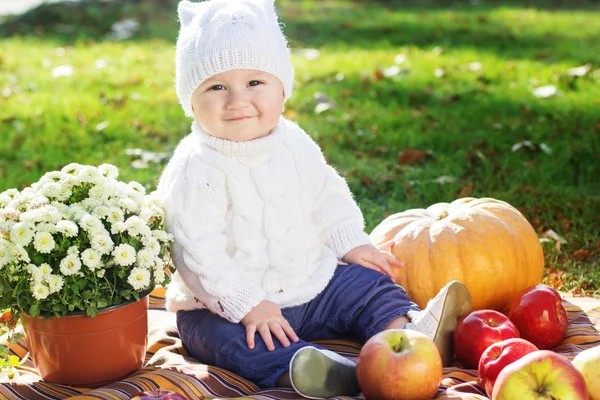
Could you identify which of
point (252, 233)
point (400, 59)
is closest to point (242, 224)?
point (252, 233)

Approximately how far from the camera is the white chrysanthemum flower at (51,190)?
8.77 ft

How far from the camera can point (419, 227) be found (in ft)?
10.8

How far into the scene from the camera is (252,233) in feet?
9.49

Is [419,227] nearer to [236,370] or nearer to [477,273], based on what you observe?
[477,273]

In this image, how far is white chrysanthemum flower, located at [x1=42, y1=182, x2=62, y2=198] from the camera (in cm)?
267

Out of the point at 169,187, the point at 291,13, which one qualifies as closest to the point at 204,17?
the point at 169,187

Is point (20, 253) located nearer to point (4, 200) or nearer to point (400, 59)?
point (4, 200)

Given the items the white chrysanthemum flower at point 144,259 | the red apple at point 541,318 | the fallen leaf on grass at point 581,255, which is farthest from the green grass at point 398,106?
the white chrysanthemum flower at point 144,259

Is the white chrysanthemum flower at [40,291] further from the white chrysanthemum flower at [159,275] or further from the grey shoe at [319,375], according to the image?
the grey shoe at [319,375]

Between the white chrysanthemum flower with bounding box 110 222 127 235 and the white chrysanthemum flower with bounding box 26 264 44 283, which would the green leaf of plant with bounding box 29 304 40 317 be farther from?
the white chrysanthemum flower with bounding box 110 222 127 235

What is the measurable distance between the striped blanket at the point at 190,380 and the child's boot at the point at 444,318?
0.09 metres

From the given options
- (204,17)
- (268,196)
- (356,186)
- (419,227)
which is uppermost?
(204,17)

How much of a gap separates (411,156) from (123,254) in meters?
2.77

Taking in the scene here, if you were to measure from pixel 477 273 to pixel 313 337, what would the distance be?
0.71 m
